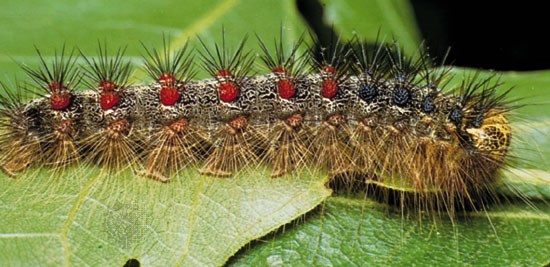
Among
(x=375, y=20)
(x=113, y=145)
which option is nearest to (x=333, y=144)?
(x=375, y=20)

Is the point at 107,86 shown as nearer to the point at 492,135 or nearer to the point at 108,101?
the point at 108,101

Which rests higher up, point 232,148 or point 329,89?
point 329,89

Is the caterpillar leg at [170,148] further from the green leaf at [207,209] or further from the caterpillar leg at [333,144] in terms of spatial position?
the caterpillar leg at [333,144]

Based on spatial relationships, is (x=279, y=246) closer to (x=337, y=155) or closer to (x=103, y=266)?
(x=337, y=155)

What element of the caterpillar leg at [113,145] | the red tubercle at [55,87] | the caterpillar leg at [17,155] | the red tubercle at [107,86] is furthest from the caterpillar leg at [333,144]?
the caterpillar leg at [17,155]

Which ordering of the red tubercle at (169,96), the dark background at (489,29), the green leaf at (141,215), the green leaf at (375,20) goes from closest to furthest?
the green leaf at (141,215) → the red tubercle at (169,96) → the green leaf at (375,20) → the dark background at (489,29)

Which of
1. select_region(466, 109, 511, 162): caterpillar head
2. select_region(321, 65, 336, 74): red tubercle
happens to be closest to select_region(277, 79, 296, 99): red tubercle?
select_region(321, 65, 336, 74): red tubercle

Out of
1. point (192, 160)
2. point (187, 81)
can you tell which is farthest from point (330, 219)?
point (187, 81)

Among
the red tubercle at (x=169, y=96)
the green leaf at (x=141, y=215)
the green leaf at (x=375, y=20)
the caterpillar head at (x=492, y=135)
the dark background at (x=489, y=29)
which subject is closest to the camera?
the green leaf at (x=141, y=215)
